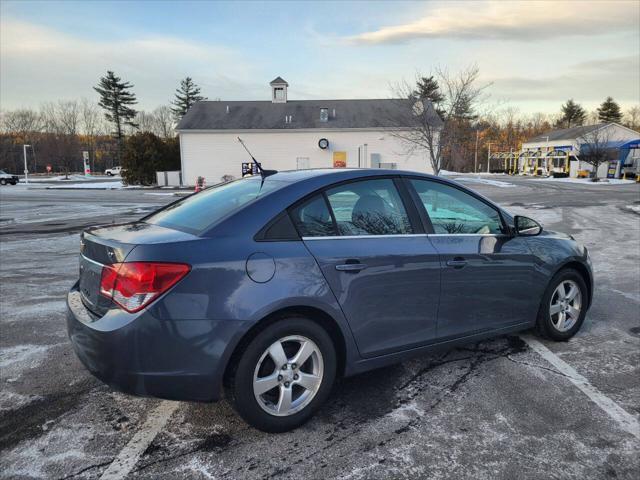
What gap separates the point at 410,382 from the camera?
3570mm

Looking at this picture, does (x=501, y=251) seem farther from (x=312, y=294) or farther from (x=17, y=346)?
(x=17, y=346)

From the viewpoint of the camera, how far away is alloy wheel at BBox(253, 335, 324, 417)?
2744 mm

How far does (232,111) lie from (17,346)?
123ft

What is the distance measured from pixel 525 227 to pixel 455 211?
727mm

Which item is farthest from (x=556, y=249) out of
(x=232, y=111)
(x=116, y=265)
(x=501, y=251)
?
(x=232, y=111)

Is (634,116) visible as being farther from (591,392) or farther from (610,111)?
(591,392)

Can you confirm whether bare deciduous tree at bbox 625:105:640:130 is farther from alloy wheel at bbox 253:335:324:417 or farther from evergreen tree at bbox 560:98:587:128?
alloy wheel at bbox 253:335:324:417

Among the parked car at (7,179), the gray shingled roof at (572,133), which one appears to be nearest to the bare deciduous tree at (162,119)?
the parked car at (7,179)

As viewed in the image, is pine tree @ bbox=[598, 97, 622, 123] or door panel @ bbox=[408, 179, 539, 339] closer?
door panel @ bbox=[408, 179, 539, 339]

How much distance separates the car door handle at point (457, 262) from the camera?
11.1 feet

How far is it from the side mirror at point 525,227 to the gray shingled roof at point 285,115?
33.0 meters

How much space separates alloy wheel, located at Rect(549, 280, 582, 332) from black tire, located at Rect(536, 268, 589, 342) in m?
0.03

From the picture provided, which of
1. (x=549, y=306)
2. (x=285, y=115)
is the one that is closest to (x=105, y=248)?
(x=549, y=306)

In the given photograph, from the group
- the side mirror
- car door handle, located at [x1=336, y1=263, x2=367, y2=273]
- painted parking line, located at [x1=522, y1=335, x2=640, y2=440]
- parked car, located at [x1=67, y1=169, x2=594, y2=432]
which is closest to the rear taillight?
parked car, located at [x1=67, y1=169, x2=594, y2=432]
